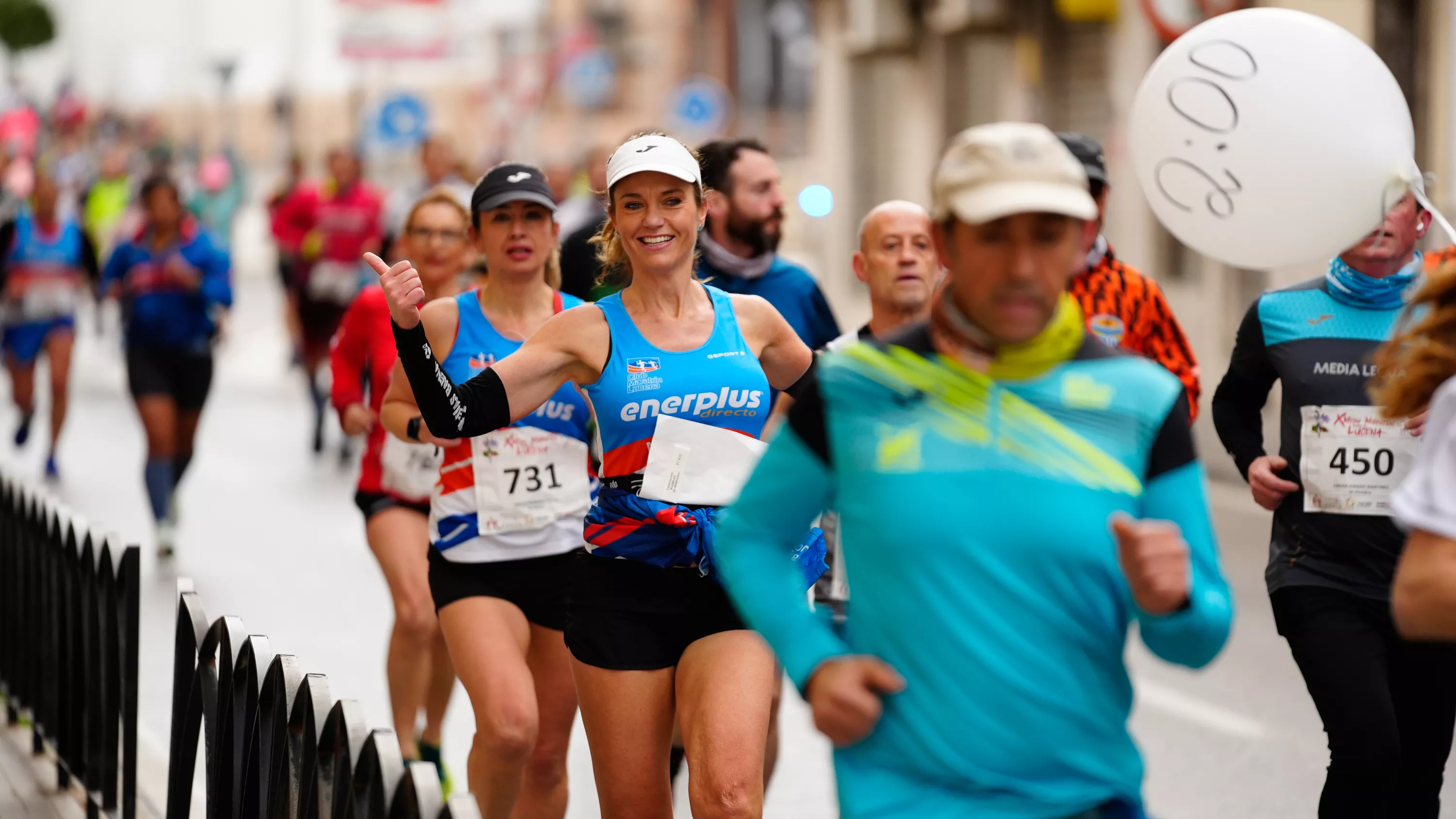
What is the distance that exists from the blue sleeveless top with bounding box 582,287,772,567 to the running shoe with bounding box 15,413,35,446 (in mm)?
12215

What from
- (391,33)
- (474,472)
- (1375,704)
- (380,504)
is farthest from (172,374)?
(391,33)

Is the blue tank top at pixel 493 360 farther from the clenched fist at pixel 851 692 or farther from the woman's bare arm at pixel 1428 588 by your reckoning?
the woman's bare arm at pixel 1428 588

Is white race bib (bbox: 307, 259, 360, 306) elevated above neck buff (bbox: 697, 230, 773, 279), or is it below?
below

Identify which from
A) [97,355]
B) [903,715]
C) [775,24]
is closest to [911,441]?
[903,715]

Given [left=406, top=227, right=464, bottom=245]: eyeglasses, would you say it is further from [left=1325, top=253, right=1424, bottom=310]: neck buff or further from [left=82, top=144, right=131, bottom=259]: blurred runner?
[left=82, top=144, right=131, bottom=259]: blurred runner

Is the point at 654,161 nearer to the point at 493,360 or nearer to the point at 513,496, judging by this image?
the point at 493,360

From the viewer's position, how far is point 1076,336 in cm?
309

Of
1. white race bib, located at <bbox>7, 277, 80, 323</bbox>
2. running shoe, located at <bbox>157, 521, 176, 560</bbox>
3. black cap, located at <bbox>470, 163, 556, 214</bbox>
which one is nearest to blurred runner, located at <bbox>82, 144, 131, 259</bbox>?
white race bib, located at <bbox>7, 277, 80, 323</bbox>

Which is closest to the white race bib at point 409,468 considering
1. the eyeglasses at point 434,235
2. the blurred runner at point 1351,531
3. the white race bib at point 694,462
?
the eyeglasses at point 434,235

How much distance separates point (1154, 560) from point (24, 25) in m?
95.7

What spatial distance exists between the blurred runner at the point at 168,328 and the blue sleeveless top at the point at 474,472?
606 cm

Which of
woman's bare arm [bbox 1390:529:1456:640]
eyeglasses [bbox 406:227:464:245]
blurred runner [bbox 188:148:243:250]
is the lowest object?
blurred runner [bbox 188:148:243:250]

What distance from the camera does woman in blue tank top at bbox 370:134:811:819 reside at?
4.64 m

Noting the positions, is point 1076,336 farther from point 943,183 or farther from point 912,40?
point 912,40
